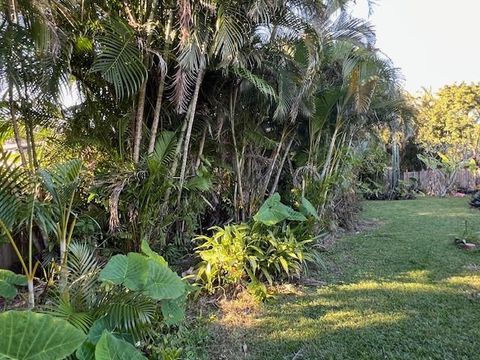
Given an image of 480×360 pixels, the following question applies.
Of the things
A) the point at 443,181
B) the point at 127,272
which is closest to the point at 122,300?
the point at 127,272

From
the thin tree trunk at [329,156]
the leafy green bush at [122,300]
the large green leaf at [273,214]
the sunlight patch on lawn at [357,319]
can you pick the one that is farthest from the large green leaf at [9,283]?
the thin tree trunk at [329,156]

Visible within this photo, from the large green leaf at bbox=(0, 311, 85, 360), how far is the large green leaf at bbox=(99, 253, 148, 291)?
0.63m

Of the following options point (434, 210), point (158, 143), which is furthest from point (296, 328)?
point (434, 210)

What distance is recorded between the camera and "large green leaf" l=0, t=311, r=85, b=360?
137 cm

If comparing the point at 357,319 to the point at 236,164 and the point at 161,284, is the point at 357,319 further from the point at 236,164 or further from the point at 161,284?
the point at 236,164

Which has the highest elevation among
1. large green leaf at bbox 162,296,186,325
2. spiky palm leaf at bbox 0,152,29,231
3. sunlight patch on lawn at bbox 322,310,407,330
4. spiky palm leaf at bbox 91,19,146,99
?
spiky palm leaf at bbox 91,19,146,99

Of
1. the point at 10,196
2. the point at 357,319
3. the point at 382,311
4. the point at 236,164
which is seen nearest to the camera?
the point at 10,196

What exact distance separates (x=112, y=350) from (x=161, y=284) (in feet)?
2.25

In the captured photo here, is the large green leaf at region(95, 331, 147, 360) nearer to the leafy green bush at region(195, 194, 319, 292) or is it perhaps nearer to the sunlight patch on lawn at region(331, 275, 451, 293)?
the leafy green bush at region(195, 194, 319, 292)

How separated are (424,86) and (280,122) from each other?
15.4 m

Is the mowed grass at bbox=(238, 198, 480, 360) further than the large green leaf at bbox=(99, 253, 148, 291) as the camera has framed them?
Yes

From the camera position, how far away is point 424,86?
1750 cm

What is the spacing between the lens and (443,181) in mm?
13883

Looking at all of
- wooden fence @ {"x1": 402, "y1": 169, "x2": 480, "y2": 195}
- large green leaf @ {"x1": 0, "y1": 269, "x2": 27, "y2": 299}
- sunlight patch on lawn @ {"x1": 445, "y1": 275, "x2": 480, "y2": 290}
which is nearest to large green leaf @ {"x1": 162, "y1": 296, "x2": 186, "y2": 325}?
large green leaf @ {"x1": 0, "y1": 269, "x2": 27, "y2": 299}
